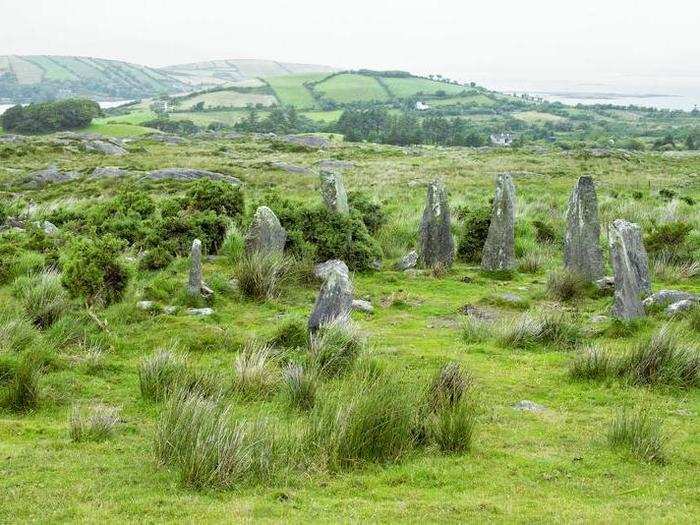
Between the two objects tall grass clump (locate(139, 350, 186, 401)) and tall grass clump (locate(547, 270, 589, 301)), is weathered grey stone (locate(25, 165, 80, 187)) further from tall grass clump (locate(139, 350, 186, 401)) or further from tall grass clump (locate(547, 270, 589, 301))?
tall grass clump (locate(139, 350, 186, 401))

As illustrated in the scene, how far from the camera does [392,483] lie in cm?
703

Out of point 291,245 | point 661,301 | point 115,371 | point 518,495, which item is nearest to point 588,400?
point 518,495

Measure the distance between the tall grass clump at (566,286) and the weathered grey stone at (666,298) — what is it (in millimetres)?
1770

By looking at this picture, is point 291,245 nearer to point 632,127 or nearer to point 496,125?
point 496,125

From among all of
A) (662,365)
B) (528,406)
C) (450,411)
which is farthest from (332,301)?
(662,365)

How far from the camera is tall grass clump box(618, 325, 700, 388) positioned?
1011 centimetres

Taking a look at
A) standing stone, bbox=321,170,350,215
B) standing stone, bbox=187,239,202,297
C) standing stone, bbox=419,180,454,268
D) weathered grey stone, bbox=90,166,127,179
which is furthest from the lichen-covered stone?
weathered grey stone, bbox=90,166,127,179

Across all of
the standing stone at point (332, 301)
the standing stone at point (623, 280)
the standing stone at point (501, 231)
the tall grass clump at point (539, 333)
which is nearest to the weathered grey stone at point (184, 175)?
the standing stone at point (501, 231)

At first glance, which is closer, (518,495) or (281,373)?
(518,495)

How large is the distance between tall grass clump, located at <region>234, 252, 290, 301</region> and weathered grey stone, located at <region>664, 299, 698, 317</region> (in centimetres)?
802

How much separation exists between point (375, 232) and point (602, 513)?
1699 cm

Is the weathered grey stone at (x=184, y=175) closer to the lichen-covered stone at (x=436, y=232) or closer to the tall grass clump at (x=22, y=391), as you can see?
the lichen-covered stone at (x=436, y=232)

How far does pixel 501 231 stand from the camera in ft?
60.3

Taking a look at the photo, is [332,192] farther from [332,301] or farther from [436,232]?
[332,301]
